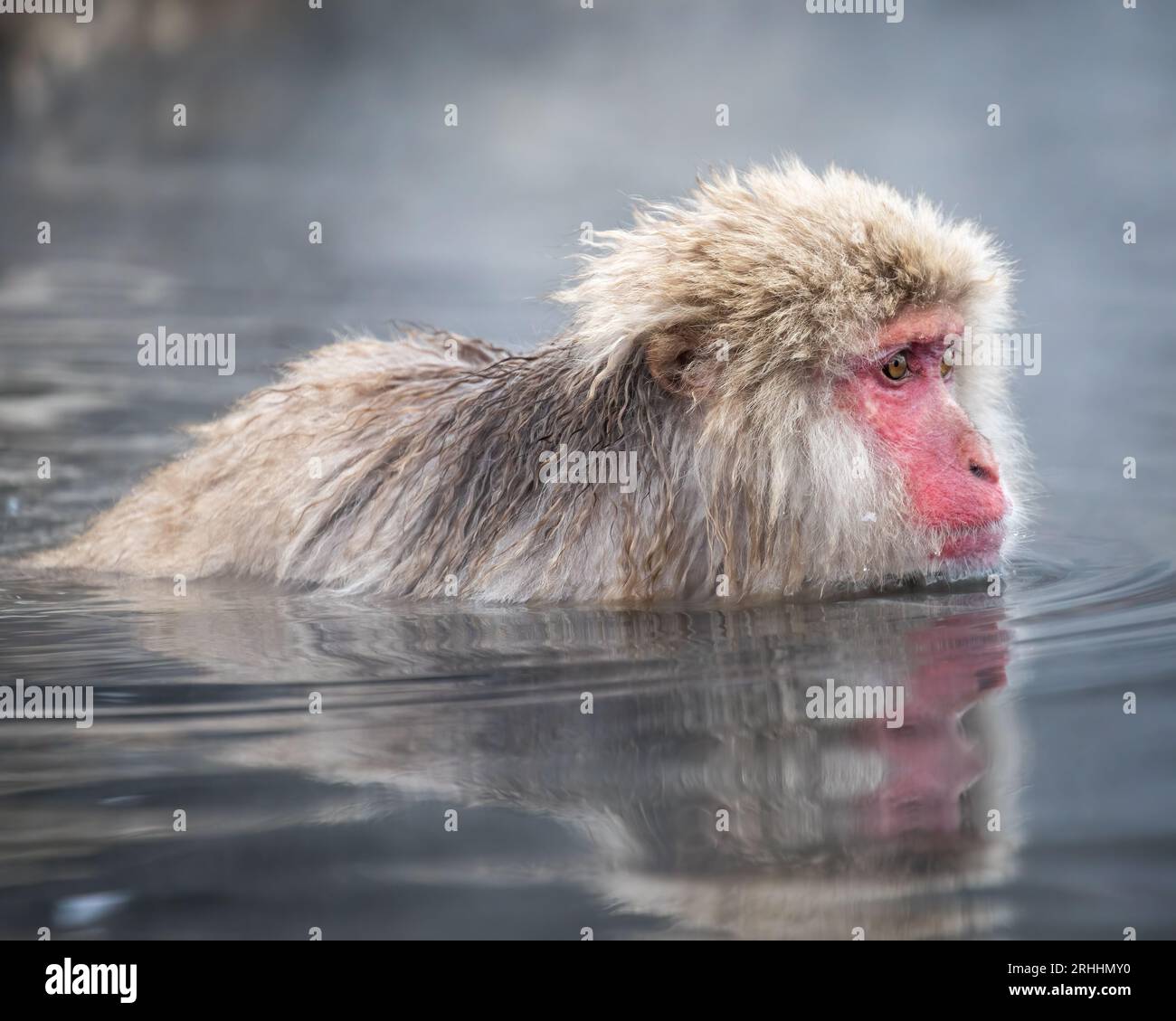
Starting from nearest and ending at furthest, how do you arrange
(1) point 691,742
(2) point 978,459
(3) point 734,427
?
(1) point 691,742, (3) point 734,427, (2) point 978,459

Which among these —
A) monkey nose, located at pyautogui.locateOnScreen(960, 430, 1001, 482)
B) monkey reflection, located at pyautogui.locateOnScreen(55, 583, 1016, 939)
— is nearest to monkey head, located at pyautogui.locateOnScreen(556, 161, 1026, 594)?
monkey nose, located at pyautogui.locateOnScreen(960, 430, 1001, 482)

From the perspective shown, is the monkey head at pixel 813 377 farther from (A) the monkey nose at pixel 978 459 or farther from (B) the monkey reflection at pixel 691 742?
(B) the monkey reflection at pixel 691 742

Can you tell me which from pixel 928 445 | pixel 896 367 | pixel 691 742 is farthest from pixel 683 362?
pixel 691 742

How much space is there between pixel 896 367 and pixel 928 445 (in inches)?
8.7

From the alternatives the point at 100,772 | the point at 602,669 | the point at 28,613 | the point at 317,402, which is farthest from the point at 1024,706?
the point at 28,613

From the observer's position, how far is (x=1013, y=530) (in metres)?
4.05

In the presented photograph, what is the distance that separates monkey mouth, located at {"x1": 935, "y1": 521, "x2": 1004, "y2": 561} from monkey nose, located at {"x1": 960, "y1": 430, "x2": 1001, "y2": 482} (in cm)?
13

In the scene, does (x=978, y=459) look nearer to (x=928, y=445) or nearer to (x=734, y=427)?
(x=928, y=445)

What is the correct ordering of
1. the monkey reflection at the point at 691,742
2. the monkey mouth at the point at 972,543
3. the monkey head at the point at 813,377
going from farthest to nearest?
the monkey mouth at the point at 972,543
the monkey head at the point at 813,377
the monkey reflection at the point at 691,742

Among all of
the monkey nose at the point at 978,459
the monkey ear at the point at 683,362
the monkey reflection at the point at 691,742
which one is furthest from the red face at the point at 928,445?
the monkey ear at the point at 683,362

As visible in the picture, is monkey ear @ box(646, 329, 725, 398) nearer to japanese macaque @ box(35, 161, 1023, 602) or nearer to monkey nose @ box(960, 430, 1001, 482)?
japanese macaque @ box(35, 161, 1023, 602)

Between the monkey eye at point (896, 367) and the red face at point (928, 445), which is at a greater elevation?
the monkey eye at point (896, 367)

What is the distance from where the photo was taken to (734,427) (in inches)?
147

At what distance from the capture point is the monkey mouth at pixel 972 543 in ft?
12.7
